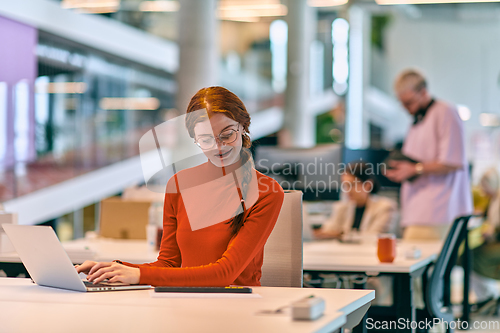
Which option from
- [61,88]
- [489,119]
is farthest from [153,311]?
[489,119]

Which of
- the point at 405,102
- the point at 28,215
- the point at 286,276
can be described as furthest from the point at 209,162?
the point at 28,215

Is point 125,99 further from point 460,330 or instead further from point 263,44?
point 460,330

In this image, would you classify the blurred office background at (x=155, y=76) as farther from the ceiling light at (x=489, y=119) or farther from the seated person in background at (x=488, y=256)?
the seated person in background at (x=488, y=256)

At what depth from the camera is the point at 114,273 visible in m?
1.54

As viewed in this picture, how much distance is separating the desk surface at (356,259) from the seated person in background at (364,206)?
71 cm

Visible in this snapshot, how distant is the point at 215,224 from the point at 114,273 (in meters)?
0.33

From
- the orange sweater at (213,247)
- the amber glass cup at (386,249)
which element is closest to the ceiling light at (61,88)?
the amber glass cup at (386,249)

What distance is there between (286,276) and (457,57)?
24.4ft

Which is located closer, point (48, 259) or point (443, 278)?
point (48, 259)

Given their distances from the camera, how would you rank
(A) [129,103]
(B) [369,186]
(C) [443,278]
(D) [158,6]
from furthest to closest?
1. (D) [158,6]
2. (A) [129,103]
3. (B) [369,186]
4. (C) [443,278]

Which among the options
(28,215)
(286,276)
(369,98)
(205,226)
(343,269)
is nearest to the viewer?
(205,226)

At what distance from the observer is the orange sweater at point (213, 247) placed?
1568 millimetres

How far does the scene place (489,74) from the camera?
803 centimetres

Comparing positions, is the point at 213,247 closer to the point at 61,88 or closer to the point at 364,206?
the point at 364,206
